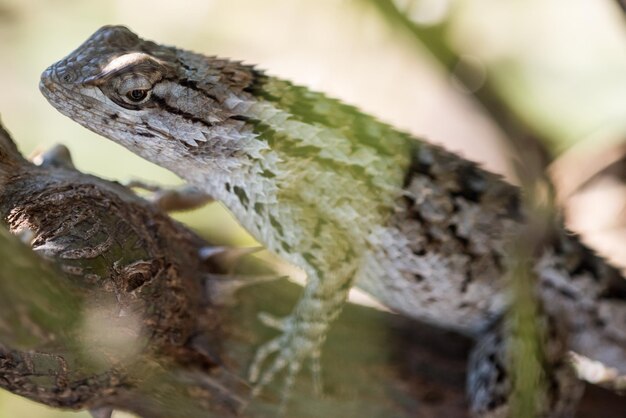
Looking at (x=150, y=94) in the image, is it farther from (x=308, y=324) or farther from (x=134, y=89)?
(x=308, y=324)

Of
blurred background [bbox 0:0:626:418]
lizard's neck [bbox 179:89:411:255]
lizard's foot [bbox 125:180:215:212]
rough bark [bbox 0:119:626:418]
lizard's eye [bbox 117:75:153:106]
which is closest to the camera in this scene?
rough bark [bbox 0:119:626:418]

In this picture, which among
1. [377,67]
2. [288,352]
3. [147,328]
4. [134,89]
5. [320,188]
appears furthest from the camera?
[377,67]

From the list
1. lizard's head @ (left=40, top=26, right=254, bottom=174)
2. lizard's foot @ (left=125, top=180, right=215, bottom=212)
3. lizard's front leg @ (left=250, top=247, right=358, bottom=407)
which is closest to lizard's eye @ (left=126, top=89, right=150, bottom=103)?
lizard's head @ (left=40, top=26, right=254, bottom=174)

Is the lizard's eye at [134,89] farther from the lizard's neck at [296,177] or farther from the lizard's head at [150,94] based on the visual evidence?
the lizard's neck at [296,177]

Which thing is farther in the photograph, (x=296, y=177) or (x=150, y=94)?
(x=296, y=177)

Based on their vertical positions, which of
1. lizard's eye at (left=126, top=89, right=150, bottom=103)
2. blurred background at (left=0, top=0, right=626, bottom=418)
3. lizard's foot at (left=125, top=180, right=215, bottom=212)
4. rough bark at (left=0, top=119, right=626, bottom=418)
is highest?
blurred background at (left=0, top=0, right=626, bottom=418)

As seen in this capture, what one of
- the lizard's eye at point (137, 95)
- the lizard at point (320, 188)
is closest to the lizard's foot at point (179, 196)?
the lizard at point (320, 188)

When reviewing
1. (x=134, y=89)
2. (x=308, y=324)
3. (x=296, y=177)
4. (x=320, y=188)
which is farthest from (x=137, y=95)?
(x=308, y=324)

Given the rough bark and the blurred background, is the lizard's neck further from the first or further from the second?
the blurred background
